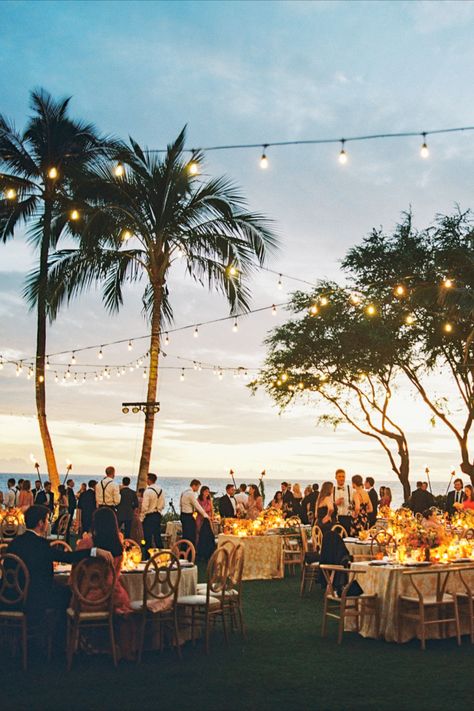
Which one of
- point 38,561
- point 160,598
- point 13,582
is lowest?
point 160,598

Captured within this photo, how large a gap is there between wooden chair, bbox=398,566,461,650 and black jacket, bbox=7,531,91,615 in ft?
11.3

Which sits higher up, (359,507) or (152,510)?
(359,507)

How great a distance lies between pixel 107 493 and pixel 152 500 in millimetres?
921

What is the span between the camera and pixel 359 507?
13680mm

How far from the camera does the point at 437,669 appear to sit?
740 centimetres

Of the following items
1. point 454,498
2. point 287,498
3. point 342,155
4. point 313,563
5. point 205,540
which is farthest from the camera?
point 287,498

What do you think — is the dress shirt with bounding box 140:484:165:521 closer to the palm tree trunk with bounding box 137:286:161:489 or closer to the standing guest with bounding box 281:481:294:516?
the palm tree trunk with bounding box 137:286:161:489

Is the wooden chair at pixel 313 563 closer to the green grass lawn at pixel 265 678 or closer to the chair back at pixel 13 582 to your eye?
the green grass lawn at pixel 265 678

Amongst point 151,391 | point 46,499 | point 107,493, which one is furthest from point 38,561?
point 46,499

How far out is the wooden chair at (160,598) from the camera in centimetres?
782

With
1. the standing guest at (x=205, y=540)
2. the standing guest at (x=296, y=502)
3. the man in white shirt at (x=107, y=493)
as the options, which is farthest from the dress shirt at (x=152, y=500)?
the standing guest at (x=296, y=502)

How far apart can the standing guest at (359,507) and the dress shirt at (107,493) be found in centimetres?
466

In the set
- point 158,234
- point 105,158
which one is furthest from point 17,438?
point 158,234

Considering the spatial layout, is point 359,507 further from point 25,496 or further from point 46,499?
point 25,496
